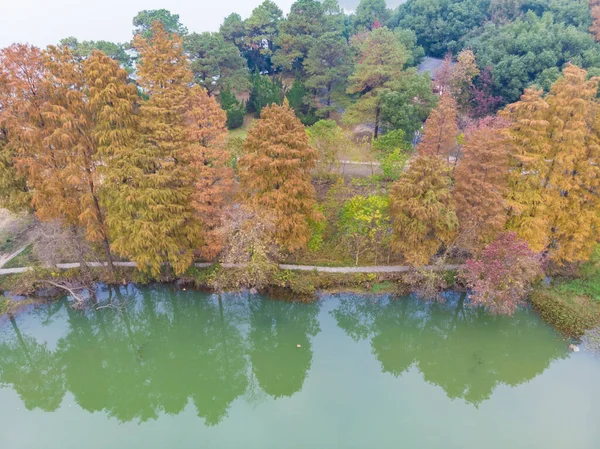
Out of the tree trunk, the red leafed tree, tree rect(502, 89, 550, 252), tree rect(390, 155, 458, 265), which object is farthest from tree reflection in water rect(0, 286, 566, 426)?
tree rect(502, 89, 550, 252)

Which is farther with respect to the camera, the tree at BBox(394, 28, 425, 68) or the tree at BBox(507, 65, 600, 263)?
the tree at BBox(394, 28, 425, 68)

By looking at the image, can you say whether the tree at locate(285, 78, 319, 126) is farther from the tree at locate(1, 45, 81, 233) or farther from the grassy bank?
the grassy bank

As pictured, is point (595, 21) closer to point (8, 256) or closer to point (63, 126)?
point (63, 126)

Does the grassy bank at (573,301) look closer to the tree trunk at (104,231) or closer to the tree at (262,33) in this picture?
the tree trunk at (104,231)

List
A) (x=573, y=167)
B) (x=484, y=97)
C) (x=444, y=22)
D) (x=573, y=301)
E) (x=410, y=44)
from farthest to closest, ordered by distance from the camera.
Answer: (x=444, y=22) < (x=410, y=44) < (x=484, y=97) < (x=573, y=301) < (x=573, y=167)

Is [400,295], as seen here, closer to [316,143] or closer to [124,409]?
[316,143]

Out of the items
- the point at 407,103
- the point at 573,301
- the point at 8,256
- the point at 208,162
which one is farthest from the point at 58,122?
the point at 573,301

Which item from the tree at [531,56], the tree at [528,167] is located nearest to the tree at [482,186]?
the tree at [528,167]
